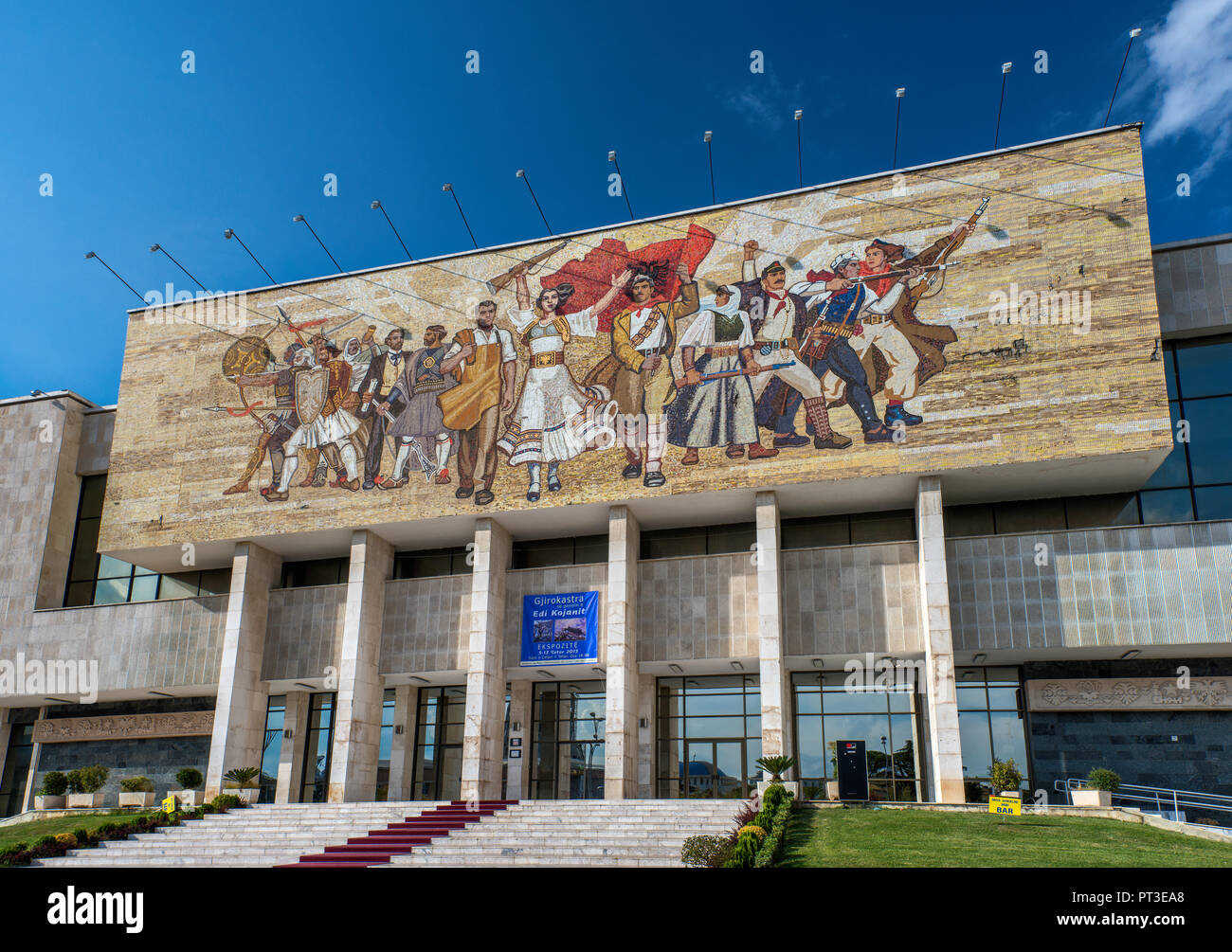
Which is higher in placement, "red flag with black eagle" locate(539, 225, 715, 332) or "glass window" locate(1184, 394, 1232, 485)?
"red flag with black eagle" locate(539, 225, 715, 332)

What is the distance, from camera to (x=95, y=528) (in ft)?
135

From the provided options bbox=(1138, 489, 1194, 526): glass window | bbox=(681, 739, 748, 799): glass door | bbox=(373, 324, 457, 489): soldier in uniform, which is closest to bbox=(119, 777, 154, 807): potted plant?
bbox=(373, 324, 457, 489): soldier in uniform

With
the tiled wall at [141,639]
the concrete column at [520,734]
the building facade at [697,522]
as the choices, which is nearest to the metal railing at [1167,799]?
the building facade at [697,522]

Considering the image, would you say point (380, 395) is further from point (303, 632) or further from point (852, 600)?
point (852, 600)

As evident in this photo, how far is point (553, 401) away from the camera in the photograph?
32.8 metres

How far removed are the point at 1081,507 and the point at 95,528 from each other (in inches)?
1495

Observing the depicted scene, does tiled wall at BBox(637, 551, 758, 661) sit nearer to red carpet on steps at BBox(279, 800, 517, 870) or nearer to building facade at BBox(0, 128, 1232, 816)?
building facade at BBox(0, 128, 1232, 816)

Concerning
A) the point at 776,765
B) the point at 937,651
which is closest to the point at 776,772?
the point at 776,765

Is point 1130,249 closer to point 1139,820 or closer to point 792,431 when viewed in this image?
point 792,431

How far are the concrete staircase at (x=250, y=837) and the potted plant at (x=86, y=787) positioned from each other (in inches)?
222

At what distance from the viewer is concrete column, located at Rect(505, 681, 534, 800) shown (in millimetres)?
33500

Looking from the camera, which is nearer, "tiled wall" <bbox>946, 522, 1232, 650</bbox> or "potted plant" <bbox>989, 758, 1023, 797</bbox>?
"potted plant" <bbox>989, 758, 1023, 797</bbox>

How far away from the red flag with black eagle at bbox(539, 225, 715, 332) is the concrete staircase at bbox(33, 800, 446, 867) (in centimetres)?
1693

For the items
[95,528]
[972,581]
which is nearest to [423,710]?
[95,528]
